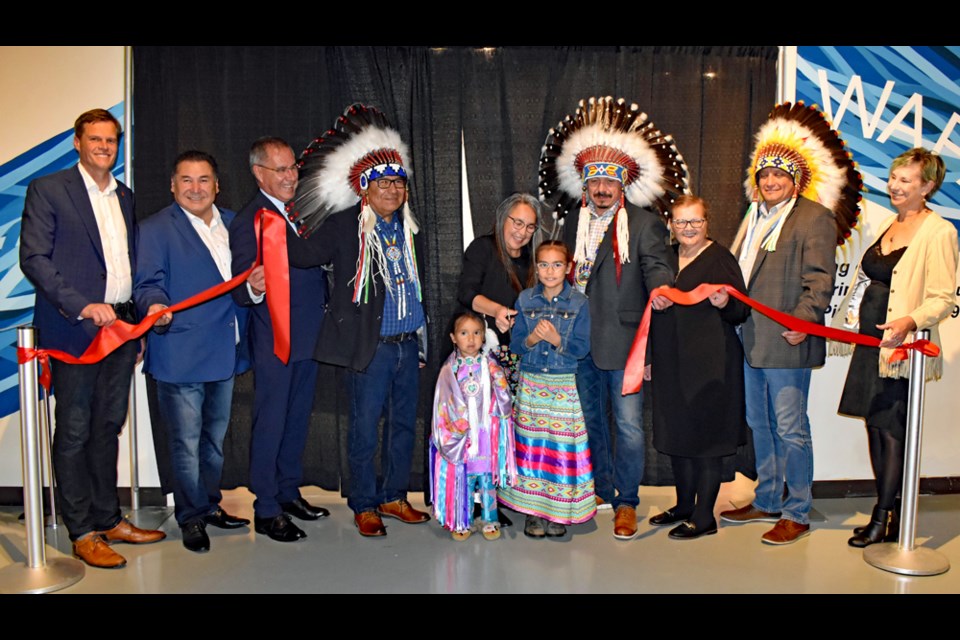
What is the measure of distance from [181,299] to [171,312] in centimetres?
16

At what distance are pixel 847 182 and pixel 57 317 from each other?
358cm

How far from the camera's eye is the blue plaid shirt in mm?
3480

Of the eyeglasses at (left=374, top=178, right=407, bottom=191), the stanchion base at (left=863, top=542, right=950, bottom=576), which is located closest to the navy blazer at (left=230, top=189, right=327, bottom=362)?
the eyeglasses at (left=374, top=178, right=407, bottom=191)

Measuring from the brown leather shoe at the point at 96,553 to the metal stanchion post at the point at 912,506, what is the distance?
315 cm

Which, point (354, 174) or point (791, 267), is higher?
point (354, 174)

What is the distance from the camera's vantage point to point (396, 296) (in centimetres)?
349

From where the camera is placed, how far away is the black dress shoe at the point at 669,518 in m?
3.61

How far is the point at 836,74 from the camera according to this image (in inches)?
161

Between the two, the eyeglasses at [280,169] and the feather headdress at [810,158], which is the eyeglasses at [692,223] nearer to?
the feather headdress at [810,158]

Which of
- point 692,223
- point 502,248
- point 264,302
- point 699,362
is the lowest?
point 699,362

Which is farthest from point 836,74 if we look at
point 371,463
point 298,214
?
point 371,463

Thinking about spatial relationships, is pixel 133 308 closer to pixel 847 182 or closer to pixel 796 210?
pixel 796 210

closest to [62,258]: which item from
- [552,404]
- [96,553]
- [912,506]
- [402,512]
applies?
[96,553]

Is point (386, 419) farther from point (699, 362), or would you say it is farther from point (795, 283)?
point (795, 283)
